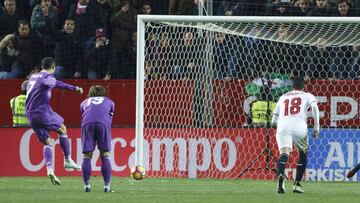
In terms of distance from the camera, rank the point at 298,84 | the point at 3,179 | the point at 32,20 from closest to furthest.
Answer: the point at 298,84 → the point at 3,179 → the point at 32,20

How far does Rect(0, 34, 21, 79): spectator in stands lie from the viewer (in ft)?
73.2

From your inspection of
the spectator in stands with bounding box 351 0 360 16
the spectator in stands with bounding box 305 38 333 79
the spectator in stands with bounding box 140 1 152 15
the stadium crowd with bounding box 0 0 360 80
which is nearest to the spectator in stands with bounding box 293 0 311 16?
the stadium crowd with bounding box 0 0 360 80

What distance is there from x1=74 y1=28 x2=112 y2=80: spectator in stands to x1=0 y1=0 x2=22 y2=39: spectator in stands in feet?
5.93

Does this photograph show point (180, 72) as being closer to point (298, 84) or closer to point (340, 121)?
point (340, 121)

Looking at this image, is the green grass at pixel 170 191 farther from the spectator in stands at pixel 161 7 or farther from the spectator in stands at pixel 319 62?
the spectator in stands at pixel 161 7

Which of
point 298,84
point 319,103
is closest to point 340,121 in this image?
point 319,103

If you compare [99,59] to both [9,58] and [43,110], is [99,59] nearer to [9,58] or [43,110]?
[9,58]

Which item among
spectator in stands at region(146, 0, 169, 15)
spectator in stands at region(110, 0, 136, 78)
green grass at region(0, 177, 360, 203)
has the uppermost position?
spectator in stands at region(146, 0, 169, 15)

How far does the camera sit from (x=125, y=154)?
21.2 metres

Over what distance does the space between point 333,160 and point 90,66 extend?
5.34 metres

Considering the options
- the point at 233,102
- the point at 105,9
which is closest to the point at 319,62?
the point at 233,102

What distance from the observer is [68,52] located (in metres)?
22.3

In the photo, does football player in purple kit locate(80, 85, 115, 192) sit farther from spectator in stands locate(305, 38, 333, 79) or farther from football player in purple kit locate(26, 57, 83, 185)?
spectator in stands locate(305, 38, 333, 79)

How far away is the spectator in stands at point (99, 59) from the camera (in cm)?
2208
